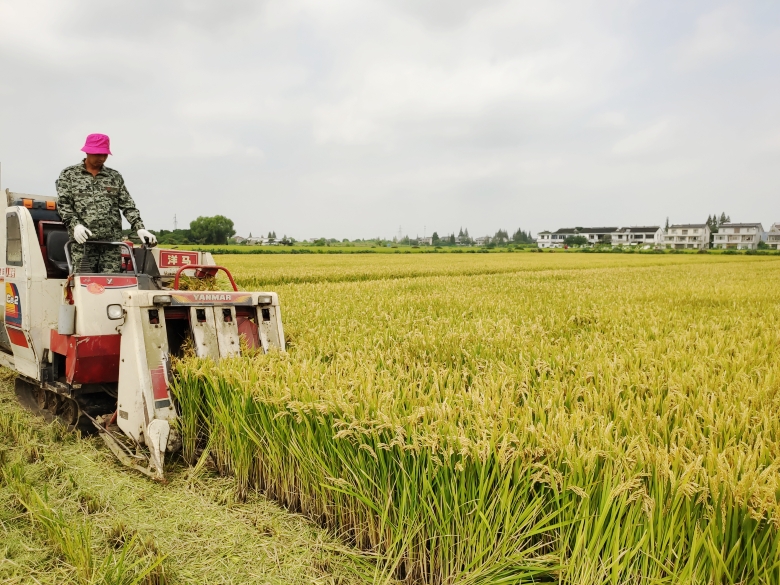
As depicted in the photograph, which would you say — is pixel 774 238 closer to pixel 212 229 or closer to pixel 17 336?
pixel 212 229

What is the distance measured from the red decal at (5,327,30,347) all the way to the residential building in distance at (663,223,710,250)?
141 metres

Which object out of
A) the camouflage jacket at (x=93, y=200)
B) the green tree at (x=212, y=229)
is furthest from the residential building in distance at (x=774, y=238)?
the camouflage jacket at (x=93, y=200)

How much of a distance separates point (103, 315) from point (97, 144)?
200 centimetres

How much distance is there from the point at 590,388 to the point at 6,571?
410 cm

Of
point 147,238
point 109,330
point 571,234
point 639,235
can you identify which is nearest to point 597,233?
point 571,234

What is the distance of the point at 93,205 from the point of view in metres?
5.34

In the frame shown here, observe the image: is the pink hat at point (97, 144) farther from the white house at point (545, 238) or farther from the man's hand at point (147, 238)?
the white house at point (545, 238)

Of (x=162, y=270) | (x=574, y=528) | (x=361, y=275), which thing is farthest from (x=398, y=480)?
(x=361, y=275)

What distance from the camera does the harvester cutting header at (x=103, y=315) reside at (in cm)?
432

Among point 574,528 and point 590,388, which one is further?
point 590,388

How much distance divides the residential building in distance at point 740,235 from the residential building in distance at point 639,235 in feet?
44.9

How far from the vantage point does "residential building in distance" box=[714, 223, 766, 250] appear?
391 feet

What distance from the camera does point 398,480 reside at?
2.90 metres

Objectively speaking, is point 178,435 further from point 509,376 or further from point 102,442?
point 509,376
